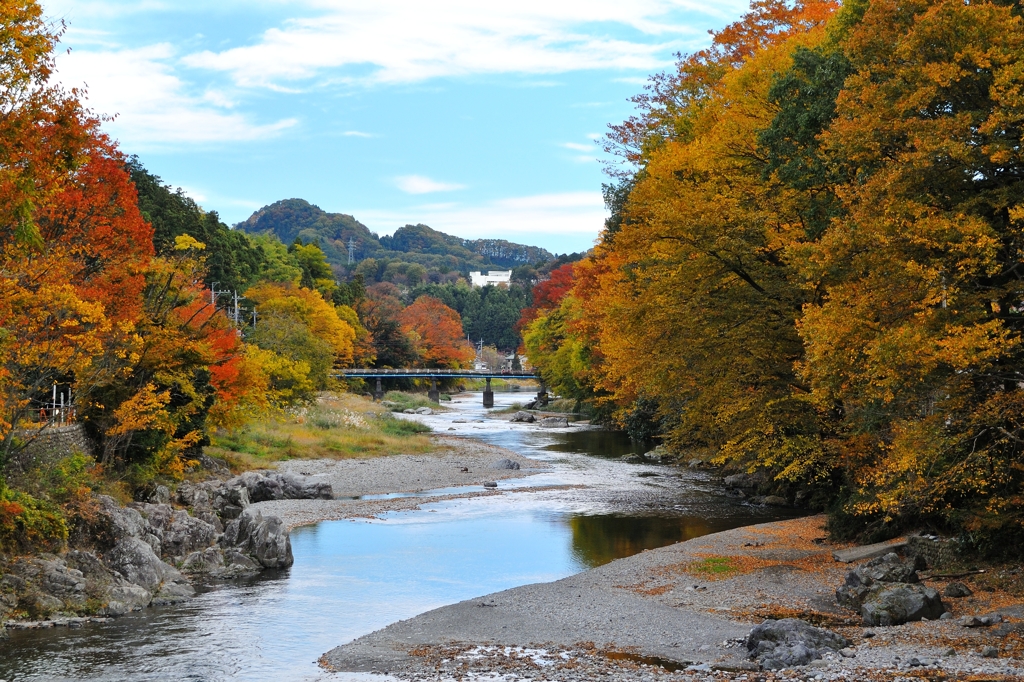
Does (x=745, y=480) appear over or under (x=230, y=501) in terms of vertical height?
under

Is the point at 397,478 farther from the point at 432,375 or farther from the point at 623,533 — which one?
the point at 432,375

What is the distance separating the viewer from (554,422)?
81375 mm

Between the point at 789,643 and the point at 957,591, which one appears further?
the point at 957,591

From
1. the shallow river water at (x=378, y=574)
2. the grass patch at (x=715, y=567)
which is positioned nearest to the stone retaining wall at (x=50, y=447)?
the shallow river water at (x=378, y=574)

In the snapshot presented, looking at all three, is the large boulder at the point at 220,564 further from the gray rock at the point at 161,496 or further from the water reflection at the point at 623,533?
the water reflection at the point at 623,533

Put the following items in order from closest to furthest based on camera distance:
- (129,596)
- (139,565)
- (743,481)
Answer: (129,596) → (139,565) → (743,481)

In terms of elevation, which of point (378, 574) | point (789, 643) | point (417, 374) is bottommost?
point (378, 574)

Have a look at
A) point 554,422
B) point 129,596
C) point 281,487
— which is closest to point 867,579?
point 129,596

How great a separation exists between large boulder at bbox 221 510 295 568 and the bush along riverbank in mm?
27

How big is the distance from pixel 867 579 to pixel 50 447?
20.8 metres

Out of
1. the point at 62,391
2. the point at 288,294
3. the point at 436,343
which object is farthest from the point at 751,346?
the point at 436,343

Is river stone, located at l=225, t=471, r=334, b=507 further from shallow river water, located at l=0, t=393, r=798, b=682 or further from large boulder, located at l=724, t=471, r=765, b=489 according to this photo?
large boulder, located at l=724, t=471, r=765, b=489

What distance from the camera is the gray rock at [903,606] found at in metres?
18.0

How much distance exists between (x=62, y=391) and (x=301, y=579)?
1205 centimetres
